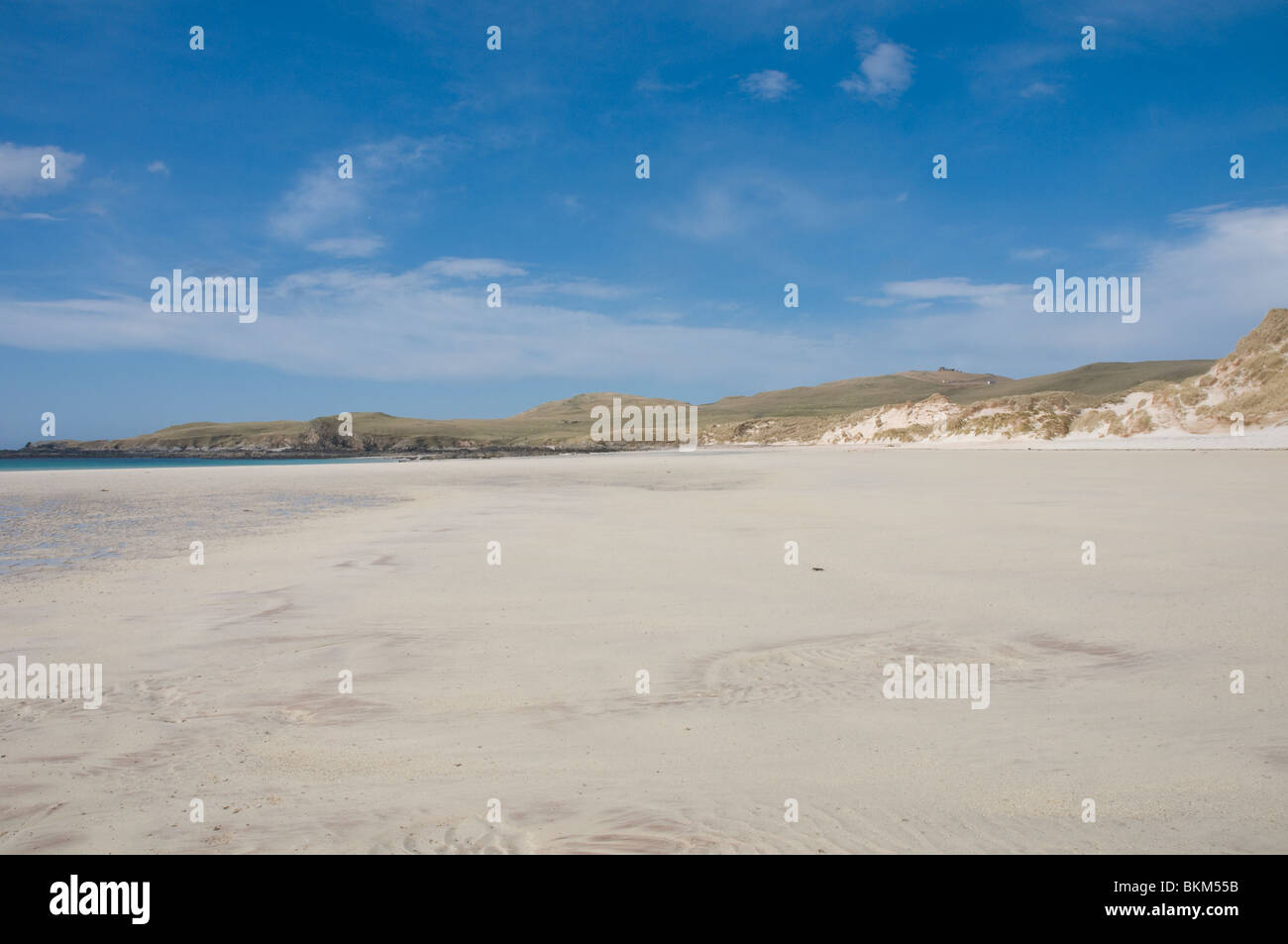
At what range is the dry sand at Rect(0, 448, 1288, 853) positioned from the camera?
3209 mm

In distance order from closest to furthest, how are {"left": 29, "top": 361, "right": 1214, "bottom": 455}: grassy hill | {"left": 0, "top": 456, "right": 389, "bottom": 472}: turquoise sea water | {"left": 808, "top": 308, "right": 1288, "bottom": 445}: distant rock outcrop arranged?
{"left": 808, "top": 308, "right": 1288, "bottom": 445}: distant rock outcrop → {"left": 0, "top": 456, "right": 389, "bottom": 472}: turquoise sea water → {"left": 29, "top": 361, "right": 1214, "bottom": 455}: grassy hill

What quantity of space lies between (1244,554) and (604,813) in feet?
29.9

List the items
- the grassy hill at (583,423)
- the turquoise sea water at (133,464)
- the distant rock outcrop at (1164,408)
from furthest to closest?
the grassy hill at (583,423) < the turquoise sea water at (133,464) < the distant rock outcrop at (1164,408)

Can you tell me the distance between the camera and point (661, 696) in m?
4.84

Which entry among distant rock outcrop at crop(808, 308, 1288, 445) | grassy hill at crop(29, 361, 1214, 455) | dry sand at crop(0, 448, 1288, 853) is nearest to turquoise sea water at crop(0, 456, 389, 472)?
grassy hill at crop(29, 361, 1214, 455)

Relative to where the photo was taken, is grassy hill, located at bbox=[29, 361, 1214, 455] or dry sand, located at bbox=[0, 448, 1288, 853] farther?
grassy hill, located at bbox=[29, 361, 1214, 455]

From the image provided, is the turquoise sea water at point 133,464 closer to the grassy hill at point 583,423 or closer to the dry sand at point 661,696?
the grassy hill at point 583,423

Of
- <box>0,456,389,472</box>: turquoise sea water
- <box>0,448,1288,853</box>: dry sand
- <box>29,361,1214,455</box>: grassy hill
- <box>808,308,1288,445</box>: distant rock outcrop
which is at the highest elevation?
<box>29,361,1214,455</box>: grassy hill

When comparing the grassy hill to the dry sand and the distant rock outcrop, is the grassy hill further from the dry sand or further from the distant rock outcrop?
the dry sand

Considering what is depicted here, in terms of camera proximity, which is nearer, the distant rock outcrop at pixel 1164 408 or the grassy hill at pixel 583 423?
the distant rock outcrop at pixel 1164 408

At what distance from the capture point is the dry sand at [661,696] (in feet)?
10.5

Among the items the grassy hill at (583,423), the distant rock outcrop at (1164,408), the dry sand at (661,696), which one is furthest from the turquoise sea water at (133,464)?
the dry sand at (661,696)

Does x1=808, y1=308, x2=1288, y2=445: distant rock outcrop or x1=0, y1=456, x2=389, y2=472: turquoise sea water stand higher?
x1=808, y1=308, x2=1288, y2=445: distant rock outcrop
